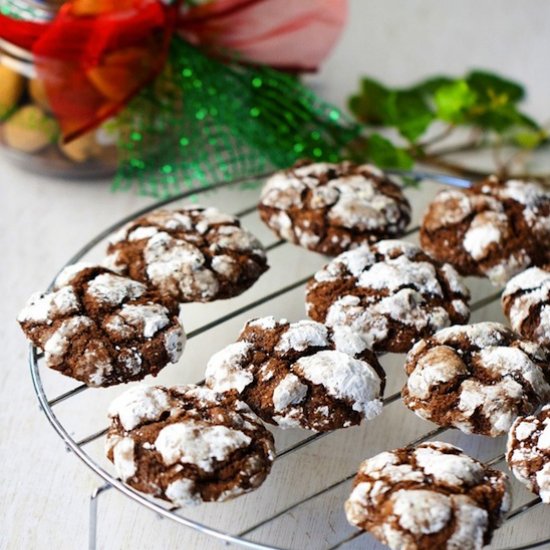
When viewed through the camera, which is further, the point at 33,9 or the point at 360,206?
the point at 33,9

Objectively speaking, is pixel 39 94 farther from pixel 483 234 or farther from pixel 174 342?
pixel 483 234

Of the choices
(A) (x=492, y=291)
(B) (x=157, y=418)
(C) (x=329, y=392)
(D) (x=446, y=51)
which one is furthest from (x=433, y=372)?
(D) (x=446, y=51)

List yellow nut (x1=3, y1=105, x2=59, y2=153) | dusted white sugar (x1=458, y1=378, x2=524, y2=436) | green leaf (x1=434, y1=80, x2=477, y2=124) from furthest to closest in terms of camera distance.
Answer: green leaf (x1=434, y1=80, x2=477, y2=124) < yellow nut (x1=3, y1=105, x2=59, y2=153) < dusted white sugar (x1=458, y1=378, x2=524, y2=436)

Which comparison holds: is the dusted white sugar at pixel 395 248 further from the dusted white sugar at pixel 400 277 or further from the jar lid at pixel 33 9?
the jar lid at pixel 33 9

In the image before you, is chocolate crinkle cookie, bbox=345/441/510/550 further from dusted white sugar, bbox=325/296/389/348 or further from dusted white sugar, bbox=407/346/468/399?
dusted white sugar, bbox=325/296/389/348

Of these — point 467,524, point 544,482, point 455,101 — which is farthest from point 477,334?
point 455,101

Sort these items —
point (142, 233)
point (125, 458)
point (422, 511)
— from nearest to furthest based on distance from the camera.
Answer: point (422, 511)
point (125, 458)
point (142, 233)

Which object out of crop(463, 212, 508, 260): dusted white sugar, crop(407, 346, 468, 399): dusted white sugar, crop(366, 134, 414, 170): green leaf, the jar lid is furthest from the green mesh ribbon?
crop(407, 346, 468, 399): dusted white sugar
